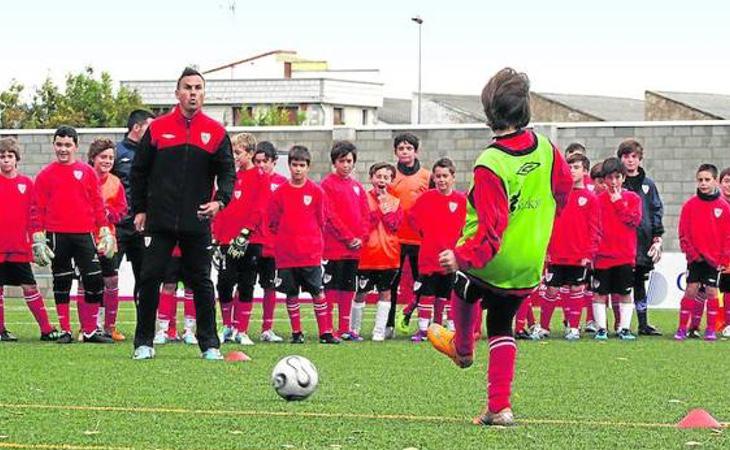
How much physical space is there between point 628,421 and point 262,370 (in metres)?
3.70

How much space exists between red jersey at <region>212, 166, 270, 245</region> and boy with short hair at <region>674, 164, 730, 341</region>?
176 inches

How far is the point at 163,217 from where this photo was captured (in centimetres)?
1193

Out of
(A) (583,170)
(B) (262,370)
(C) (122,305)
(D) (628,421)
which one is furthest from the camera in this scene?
(C) (122,305)

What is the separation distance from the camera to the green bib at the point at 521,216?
8000 mm

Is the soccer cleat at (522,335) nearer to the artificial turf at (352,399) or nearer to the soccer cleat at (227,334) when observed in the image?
the artificial turf at (352,399)

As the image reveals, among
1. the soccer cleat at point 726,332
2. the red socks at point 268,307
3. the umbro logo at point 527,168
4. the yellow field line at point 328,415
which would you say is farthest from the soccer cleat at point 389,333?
the umbro logo at point 527,168

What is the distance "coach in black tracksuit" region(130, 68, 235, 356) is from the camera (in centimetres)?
1192

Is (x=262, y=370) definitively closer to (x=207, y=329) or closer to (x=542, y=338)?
(x=207, y=329)

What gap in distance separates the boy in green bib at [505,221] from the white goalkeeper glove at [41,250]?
6680 millimetres

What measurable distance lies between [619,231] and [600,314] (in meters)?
0.88

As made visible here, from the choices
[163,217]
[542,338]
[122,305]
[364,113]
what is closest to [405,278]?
[542,338]

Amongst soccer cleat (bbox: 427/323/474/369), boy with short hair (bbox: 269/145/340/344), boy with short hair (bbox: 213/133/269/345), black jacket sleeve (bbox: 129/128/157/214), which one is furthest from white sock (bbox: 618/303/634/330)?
soccer cleat (bbox: 427/323/474/369)

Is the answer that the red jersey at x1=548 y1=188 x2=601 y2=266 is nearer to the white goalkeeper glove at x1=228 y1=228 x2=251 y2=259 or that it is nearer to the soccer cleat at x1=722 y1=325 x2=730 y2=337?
the soccer cleat at x1=722 y1=325 x2=730 y2=337

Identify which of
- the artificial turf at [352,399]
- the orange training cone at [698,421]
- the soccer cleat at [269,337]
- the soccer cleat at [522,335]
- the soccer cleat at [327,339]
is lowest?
the soccer cleat at [522,335]
